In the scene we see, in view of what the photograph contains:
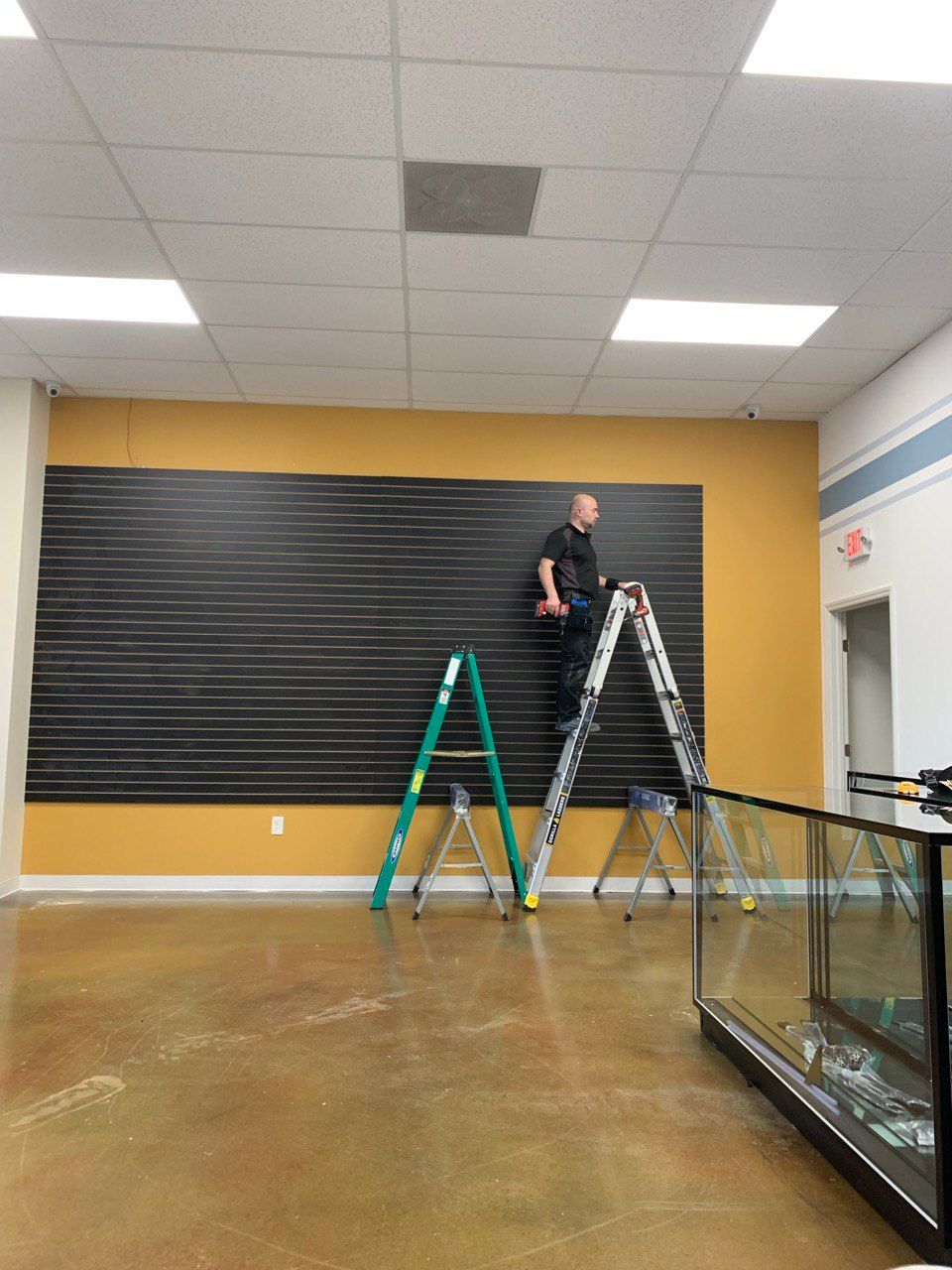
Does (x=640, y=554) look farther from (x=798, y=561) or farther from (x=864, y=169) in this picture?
(x=864, y=169)

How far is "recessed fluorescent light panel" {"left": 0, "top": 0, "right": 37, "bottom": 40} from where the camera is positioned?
7.95 ft

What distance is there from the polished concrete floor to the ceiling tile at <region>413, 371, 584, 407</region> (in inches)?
129

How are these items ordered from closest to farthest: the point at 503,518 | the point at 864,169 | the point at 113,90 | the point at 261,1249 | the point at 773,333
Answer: the point at 261,1249 → the point at 113,90 → the point at 864,169 → the point at 773,333 → the point at 503,518

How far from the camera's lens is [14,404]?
5.18 m

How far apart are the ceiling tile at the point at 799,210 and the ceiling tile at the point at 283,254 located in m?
1.27

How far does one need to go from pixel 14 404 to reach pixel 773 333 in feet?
14.9

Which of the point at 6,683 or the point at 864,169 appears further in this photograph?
the point at 6,683

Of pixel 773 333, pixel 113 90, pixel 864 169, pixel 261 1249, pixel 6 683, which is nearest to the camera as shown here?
pixel 261 1249

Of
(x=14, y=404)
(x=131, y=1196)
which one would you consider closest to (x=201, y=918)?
(x=131, y=1196)

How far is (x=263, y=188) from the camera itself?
127 inches

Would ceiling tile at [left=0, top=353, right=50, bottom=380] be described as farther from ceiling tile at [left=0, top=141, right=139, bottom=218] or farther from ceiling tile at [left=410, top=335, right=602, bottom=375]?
ceiling tile at [left=410, top=335, right=602, bottom=375]

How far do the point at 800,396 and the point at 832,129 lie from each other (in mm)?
2525

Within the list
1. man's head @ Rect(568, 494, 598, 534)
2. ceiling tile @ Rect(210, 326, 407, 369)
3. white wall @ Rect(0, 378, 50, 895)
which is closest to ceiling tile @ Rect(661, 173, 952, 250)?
ceiling tile @ Rect(210, 326, 407, 369)

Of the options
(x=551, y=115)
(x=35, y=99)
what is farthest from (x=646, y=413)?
(x=35, y=99)
